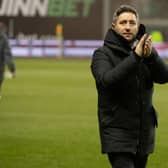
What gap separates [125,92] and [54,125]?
832cm

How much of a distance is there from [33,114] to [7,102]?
2.70 m

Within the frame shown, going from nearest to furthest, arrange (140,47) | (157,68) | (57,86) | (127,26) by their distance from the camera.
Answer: (140,47) → (127,26) → (157,68) → (57,86)

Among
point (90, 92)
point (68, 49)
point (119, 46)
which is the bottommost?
point (68, 49)

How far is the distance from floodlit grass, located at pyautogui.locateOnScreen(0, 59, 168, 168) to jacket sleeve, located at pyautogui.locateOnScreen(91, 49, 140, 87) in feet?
→ 13.2

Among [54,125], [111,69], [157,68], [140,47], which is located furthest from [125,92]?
[54,125]

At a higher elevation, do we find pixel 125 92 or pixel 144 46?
pixel 144 46

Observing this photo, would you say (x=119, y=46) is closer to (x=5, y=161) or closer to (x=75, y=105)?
(x=5, y=161)

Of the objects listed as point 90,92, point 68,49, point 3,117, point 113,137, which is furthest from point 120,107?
point 68,49

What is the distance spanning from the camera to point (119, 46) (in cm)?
592

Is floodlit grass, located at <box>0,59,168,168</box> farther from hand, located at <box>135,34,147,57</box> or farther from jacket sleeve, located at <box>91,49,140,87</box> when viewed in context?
hand, located at <box>135,34,147,57</box>

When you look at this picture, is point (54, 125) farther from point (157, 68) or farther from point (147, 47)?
→ point (147, 47)

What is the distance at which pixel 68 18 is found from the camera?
149 feet

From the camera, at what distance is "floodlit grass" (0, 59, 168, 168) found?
10.3 meters

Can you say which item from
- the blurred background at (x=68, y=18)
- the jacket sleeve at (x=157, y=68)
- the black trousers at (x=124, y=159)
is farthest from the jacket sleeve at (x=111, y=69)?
the blurred background at (x=68, y=18)
